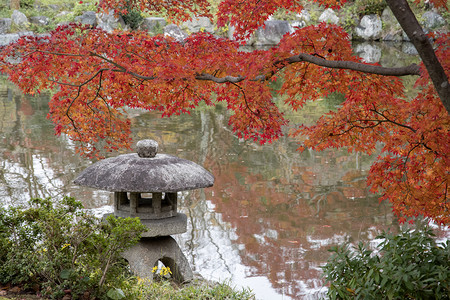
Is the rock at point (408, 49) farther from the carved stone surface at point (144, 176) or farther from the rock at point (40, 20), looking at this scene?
the carved stone surface at point (144, 176)

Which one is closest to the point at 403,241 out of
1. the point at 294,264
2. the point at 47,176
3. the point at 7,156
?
the point at 294,264

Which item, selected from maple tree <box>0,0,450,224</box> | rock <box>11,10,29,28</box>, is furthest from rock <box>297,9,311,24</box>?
maple tree <box>0,0,450,224</box>

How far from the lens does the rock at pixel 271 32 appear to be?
79.3 feet

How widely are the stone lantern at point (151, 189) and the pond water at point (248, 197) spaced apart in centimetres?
60

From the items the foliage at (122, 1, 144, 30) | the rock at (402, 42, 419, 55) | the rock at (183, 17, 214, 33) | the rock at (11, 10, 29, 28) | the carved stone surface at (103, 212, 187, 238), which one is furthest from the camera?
the rock at (402, 42, 419, 55)

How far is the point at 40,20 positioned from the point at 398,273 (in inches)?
830

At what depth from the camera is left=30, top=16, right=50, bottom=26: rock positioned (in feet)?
68.2

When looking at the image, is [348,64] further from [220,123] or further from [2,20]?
[2,20]

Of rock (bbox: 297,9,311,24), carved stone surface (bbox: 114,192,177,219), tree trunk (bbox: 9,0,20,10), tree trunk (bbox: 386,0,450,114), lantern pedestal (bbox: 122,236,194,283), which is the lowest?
lantern pedestal (bbox: 122,236,194,283)

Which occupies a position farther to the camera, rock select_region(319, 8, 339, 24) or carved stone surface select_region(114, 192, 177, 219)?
rock select_region(319, 8, 339, 24)

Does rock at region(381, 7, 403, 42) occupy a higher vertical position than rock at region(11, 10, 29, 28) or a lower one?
higher

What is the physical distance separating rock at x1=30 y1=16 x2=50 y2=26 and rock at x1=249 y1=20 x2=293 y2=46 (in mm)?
9903

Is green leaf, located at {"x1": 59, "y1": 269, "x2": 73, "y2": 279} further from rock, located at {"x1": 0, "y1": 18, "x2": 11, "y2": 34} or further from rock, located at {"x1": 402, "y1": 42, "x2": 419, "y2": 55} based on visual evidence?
rock, located at {"x1": 402, "y1": 42, "x2": 419, "y2": 55}

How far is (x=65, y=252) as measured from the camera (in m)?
3.28
